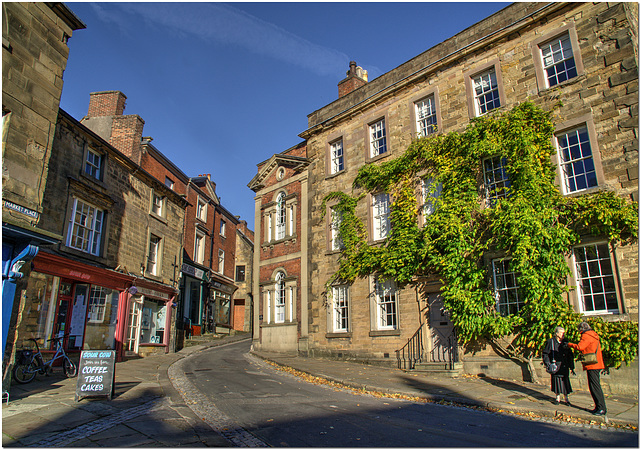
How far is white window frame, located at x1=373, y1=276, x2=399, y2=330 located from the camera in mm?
16125

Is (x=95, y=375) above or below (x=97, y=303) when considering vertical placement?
below

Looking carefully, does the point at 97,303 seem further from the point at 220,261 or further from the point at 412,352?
the point at 220,261

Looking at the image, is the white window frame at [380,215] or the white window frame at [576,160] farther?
the white window frame at [380,215]

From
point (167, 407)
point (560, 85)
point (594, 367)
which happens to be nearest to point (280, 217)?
point (560, 85)

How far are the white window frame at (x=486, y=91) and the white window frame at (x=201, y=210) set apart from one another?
1951 centimetres

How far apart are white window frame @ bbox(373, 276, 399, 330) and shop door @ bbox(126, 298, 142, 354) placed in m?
10.4

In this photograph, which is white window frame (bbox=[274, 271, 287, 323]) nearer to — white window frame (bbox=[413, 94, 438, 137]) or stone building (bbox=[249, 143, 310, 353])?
stone building (bbox=[249, 143, 310, 353])

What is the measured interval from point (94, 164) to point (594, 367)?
17.2 meters

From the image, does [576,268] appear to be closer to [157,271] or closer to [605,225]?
[605,225]

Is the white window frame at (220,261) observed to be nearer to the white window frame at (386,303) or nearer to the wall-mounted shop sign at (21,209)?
the white window frame at (386,303)

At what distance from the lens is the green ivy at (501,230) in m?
11.2

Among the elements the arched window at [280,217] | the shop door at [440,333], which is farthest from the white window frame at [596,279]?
the arched window at [280,217]

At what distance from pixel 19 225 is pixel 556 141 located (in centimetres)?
1407

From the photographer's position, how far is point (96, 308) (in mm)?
16078
